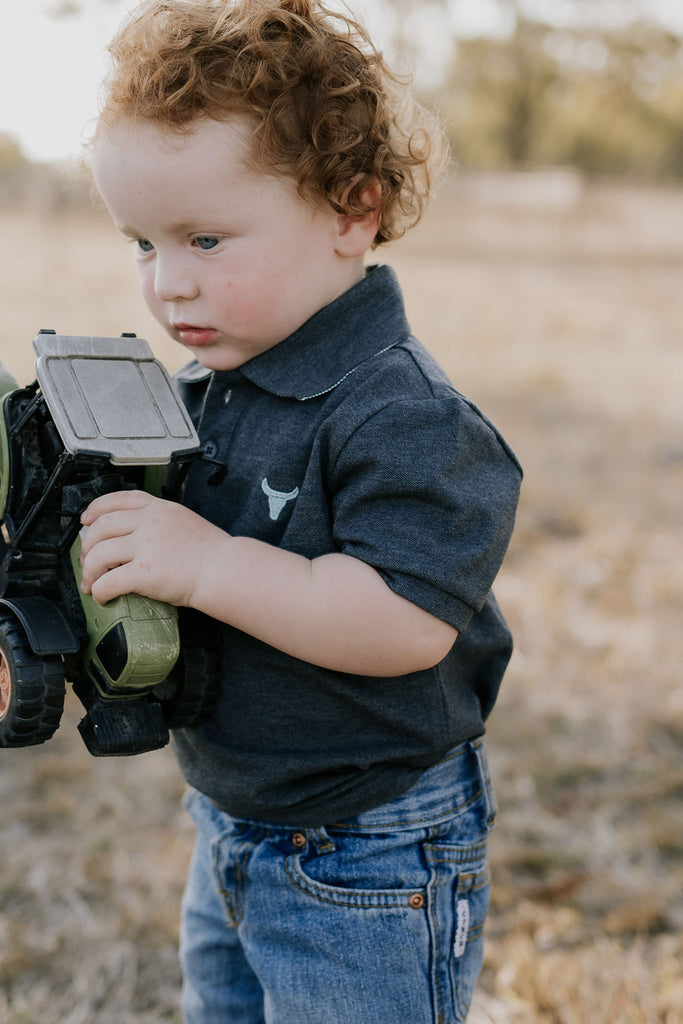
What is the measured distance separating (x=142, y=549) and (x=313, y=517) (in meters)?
0.24

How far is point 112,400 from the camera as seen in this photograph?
137 centimetres

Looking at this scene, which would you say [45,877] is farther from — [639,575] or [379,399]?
[639,575]

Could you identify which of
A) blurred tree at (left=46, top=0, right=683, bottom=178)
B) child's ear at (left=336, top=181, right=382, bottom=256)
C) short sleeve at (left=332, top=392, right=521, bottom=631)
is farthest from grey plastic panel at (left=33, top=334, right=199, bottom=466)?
blurred tree at (left=46, top=0, right=683, bottom=178)

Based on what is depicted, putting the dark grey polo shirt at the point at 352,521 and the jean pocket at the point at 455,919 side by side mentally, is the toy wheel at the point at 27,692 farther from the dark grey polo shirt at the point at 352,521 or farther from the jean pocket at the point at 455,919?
the jean pocket at the point at 455,919

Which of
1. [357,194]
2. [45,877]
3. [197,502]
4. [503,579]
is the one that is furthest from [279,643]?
[503,579]

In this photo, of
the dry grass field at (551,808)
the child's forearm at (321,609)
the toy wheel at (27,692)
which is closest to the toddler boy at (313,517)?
the child's forearm at (321,609)

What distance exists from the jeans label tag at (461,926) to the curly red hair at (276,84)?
106cm

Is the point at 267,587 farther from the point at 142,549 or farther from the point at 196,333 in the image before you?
the point at 196,333

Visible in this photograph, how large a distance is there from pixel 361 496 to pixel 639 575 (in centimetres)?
333

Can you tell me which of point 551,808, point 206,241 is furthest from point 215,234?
point 551,808

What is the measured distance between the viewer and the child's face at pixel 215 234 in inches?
55.3

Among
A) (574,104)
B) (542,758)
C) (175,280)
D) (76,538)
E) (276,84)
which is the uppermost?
(276,84)

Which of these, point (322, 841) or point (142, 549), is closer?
point (142, 549)

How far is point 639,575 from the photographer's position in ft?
14.6
